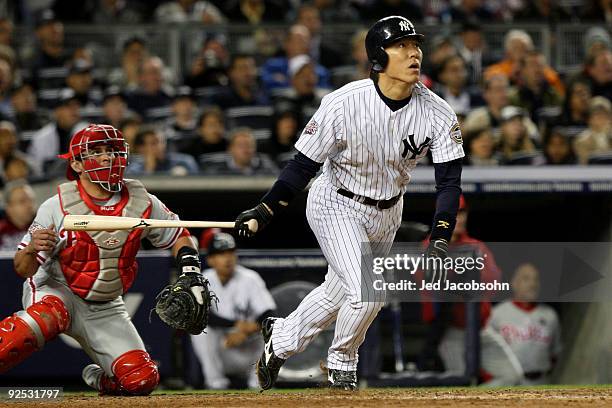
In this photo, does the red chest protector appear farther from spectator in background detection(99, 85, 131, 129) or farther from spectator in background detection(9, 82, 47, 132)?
spectator in background detection(9, 82, 47, 132)

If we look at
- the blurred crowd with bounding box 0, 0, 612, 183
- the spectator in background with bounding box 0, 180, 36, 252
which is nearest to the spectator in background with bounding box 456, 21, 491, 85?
the blurred crowd with bounding box 0, 0, 612, 183

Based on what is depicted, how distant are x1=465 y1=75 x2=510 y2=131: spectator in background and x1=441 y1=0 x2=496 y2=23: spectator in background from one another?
2620 mm

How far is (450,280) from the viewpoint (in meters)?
6.20

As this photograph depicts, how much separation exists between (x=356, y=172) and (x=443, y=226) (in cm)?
53

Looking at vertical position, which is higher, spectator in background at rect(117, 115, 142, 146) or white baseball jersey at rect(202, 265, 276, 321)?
spectator in background at rect(117, 115, 142, 146)

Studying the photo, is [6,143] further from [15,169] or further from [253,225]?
[253,225]

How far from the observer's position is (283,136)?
10.1m

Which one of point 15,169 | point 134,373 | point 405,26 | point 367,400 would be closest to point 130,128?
point 15,169

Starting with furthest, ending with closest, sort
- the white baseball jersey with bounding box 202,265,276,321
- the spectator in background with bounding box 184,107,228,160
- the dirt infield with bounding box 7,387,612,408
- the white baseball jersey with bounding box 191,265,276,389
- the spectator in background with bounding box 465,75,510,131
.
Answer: the spectator in background with bounding box 465,75,510,131 → the spectator in background with bounding box 184,107,228,160 → the white baseball jersey with bounding box 202,265,276,321 → the white baseball jersey with bounding box 191,265,276,389 → the dirt infield with bounding box 7,387,612,408

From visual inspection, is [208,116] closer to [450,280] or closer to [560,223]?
[560,223]

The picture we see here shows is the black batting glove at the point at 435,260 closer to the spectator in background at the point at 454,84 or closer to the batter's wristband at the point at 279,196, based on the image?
the batter's wristband at the point at 279,196

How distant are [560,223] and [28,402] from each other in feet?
19.3

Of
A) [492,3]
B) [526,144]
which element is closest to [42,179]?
[526,144]

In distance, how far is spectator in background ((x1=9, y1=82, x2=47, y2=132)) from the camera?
10.7 metres
